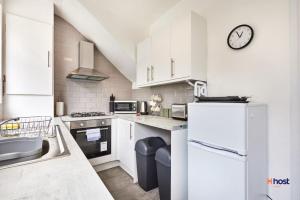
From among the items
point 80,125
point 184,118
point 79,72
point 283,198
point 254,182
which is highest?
point 79,72

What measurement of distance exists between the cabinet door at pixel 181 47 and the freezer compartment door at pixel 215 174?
818 millimetres

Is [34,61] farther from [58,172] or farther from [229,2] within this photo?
[229,2]

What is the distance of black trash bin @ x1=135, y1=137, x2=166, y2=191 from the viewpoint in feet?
5.82

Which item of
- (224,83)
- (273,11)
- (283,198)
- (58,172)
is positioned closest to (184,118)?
(224,83)

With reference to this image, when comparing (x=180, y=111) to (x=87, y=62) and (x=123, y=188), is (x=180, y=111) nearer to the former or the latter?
(x=123, y=188)

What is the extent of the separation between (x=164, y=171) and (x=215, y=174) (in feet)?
1.68

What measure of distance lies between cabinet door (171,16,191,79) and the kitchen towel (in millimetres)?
1380

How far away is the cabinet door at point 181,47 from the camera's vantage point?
1.62 metres

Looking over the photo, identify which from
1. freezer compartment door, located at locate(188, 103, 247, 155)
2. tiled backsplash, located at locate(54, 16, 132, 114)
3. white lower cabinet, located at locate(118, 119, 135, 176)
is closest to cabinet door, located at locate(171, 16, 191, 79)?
freezer compartment door, located at locate(188, 103, 247, 155)

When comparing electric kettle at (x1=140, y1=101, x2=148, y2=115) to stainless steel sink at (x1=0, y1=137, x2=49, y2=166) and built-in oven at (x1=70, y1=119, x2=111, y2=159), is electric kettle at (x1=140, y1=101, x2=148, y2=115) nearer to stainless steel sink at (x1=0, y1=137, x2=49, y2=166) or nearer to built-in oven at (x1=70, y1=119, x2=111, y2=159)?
built-in oven at (x1=70, y1=119, x2=111, y2=159)

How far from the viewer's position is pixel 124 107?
2764 millimetres

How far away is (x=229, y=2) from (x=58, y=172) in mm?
1996

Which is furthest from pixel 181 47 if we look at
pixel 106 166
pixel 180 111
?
pixel 106 166

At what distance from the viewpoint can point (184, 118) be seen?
179cm
